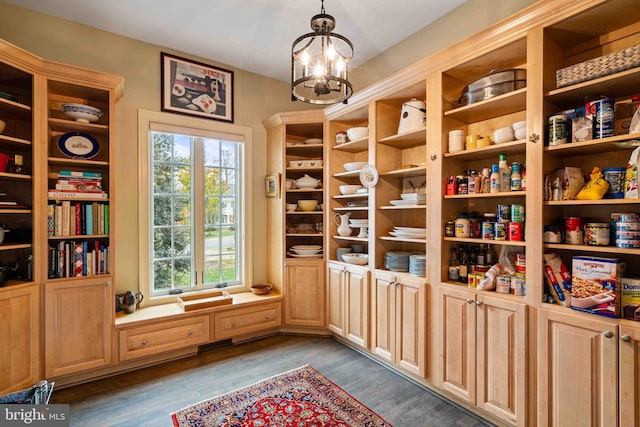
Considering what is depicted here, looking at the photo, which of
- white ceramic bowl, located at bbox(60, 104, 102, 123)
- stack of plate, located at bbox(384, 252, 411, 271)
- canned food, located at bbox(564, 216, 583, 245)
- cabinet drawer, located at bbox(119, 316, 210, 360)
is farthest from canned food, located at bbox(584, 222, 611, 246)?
white ceramic bowl, located at bbox(60, 104, 102, 123)

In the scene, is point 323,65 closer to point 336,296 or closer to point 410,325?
point 410,325

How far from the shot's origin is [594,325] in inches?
62.6

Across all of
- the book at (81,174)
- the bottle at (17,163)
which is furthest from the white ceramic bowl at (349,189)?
the bottle at (17,163)

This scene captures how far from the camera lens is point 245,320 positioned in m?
3.29

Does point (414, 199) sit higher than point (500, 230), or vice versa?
point (414, 199)

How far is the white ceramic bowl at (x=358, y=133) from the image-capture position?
9.96 feet

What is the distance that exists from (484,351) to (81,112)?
3.55m

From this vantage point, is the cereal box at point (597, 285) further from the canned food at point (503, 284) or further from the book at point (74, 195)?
the book at point (74, 195)

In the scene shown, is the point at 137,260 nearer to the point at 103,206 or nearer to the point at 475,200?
the point at 103,206

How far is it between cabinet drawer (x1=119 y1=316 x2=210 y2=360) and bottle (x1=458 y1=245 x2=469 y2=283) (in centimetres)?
238

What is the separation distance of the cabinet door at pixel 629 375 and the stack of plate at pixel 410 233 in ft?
4.14

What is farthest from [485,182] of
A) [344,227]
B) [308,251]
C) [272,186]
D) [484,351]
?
[272,186]

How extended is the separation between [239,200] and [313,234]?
3.35ft

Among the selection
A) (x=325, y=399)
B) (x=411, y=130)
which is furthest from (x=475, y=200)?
(x=325, y=399)
